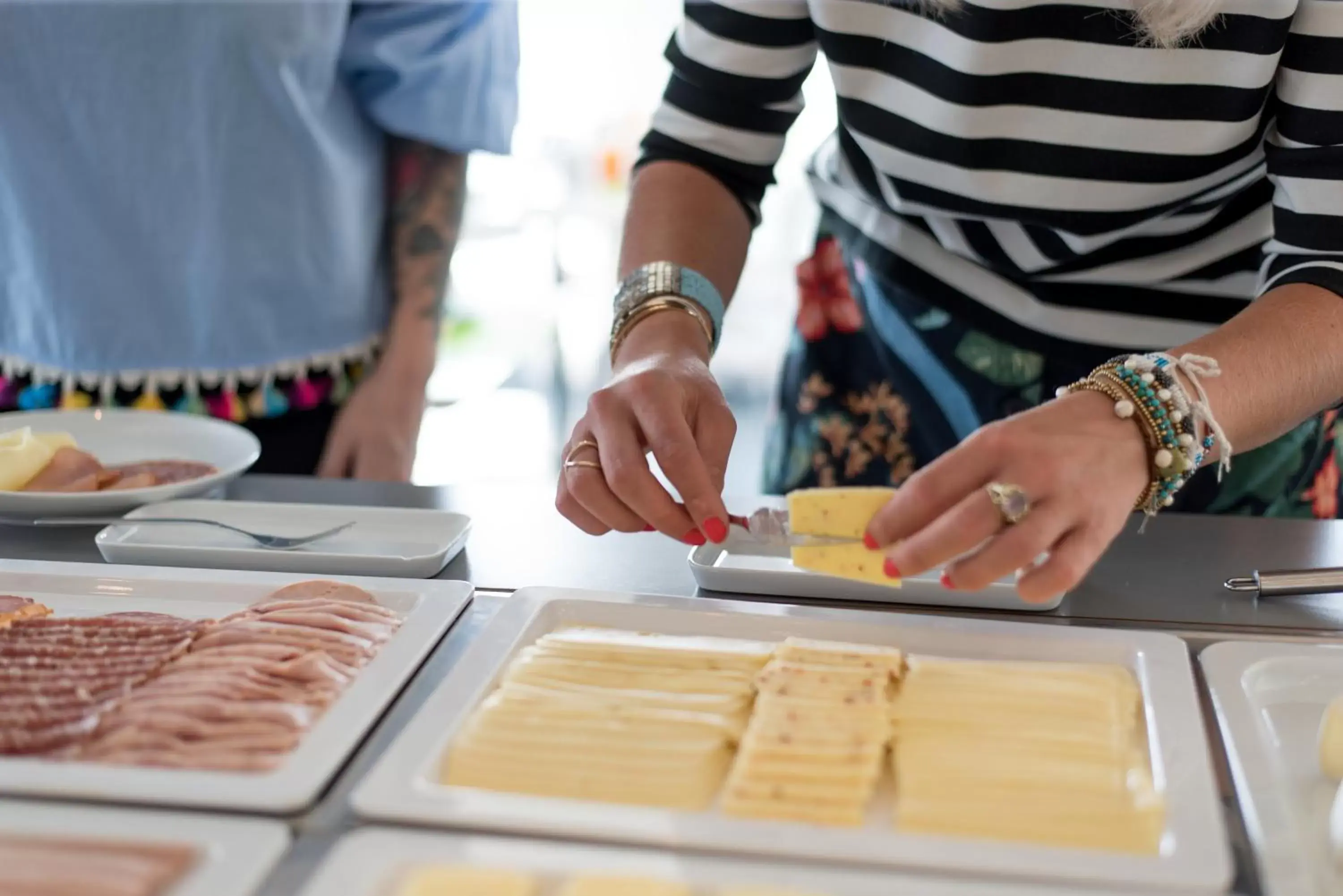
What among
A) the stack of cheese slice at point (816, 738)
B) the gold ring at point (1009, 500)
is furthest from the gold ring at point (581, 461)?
the gold ring at point (1009, 500)

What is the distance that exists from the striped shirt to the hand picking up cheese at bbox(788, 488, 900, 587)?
1.58 feet

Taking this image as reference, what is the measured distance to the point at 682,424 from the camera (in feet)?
3.65

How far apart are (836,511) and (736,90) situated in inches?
25.8

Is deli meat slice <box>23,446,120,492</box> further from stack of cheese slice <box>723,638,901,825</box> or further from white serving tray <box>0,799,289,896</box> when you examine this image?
stack of cheese slice <box>723,638,901,825</box>

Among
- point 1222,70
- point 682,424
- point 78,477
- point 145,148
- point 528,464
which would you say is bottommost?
point 528,464

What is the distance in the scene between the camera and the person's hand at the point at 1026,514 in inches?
36.2

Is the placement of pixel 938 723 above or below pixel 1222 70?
below

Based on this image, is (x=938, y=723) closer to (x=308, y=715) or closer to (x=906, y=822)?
(x=906, y=822)

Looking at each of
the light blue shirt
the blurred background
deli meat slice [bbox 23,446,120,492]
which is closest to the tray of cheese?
deli meat slice [bbox 23,446,120,492]

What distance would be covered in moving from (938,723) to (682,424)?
0.35m

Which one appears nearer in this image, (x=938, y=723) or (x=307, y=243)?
(x=938, y=723)

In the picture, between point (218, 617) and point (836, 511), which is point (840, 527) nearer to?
point (836, 511)

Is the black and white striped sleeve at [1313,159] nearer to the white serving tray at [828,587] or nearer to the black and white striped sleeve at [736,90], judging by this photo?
the white serving tray at [828,587]

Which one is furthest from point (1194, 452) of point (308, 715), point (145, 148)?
point (145, 148)
